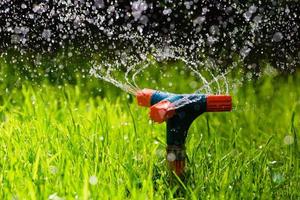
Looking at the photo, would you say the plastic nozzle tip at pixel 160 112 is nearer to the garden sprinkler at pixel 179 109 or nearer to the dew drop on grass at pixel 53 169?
the garden sprinkler at pixel 179 109

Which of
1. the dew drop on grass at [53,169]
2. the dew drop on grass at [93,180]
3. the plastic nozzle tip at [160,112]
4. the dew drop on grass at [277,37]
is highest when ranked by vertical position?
the dew drop on grass at [277,37]

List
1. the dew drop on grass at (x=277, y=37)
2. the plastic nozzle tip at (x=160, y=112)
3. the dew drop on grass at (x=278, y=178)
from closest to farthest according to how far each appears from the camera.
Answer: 1. the plastic nozzle tip at (x=160, y=112)
2. the dew drop on grass at (x=278, y=178)
3. the dew drop on grass at (x=277, y=37)

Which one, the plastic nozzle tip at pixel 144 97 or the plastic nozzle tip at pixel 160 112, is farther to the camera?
the plastic nozzle tip at pixel 144 97

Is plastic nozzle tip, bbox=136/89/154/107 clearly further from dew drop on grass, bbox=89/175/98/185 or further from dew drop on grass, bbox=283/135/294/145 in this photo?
dew drop on grass, bbox=283/135/294/145

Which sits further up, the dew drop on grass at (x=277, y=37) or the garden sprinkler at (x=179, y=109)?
the dew drop on grass at (x=277, y=37)

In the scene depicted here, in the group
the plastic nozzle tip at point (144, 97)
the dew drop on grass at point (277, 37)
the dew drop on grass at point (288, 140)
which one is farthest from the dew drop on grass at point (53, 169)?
the dew drop on grass at point (277, 37)

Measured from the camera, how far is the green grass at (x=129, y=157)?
2076 mm

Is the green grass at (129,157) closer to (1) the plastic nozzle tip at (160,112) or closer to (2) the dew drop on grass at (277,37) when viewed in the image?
(1) the plastic nozzle tip at (160,112)

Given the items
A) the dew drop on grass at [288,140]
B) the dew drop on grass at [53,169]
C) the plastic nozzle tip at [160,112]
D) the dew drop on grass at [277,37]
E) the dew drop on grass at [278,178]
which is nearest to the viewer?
the plastic nozzle tip at [160,112]

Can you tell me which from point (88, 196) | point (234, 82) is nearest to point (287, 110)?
point (234, 82)

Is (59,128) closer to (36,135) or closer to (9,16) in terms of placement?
(36,135)

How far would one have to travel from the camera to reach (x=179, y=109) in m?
2.14

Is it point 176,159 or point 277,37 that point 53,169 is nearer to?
point 176,159

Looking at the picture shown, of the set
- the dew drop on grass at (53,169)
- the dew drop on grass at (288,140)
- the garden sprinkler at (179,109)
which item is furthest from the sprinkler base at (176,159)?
the dew drop on grass at (288,140)
